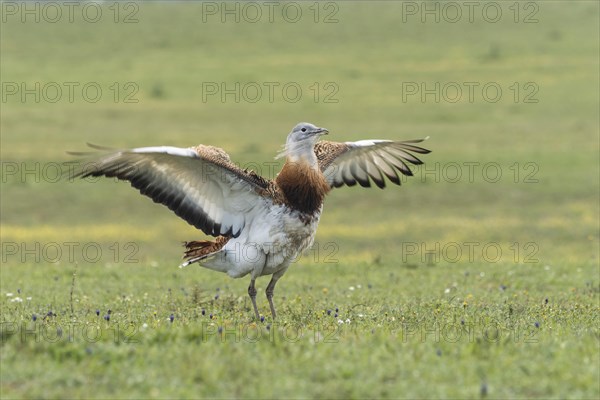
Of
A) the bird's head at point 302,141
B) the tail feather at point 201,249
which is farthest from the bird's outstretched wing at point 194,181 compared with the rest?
the bird's head at point 302,141

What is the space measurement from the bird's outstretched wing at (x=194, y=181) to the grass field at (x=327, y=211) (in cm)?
125

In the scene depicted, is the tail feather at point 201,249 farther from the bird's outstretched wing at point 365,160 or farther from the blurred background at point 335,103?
the blurred background at point 335,103

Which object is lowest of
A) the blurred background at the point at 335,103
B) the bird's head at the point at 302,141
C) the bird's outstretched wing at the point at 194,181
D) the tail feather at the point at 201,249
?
the tail feather at the point at 201,249

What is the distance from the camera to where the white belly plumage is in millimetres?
11469

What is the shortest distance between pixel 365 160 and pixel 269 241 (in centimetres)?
255

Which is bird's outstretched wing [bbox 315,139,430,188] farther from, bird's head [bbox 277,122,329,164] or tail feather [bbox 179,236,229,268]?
tail feather [bbox 179,236,229,268]

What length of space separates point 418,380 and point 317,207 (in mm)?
4307

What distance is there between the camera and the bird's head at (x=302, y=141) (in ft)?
37.8

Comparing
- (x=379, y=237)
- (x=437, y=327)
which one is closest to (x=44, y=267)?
(x=379, y=237)

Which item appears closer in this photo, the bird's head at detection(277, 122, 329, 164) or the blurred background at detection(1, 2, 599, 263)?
the bird's head at detection(277, 122, 329, 164)

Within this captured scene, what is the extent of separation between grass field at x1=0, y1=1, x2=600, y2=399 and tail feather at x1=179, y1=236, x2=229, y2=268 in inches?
24.8

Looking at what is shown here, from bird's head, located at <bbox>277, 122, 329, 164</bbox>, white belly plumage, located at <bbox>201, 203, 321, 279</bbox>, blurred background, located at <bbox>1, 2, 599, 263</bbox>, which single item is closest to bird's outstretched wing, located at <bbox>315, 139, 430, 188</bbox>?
bird's head, located at <bbox>277, 122, 329, 164</bbox>

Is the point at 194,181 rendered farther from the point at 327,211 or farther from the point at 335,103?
the point at 335,103

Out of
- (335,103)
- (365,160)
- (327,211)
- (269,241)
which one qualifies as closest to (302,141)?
(269,241)
